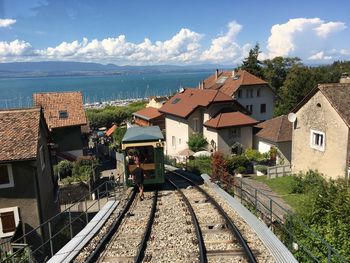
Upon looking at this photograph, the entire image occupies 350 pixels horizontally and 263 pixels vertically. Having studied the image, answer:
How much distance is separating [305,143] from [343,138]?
4165mm

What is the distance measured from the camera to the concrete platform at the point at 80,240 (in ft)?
33.2

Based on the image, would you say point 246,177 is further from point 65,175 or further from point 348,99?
point 65,175

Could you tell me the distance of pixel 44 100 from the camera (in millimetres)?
37938

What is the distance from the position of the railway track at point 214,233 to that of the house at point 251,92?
33.2 metres

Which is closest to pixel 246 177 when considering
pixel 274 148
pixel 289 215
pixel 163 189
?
pixel 274 148

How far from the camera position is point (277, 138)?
34812 millimetres

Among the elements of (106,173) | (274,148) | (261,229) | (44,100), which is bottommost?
(106,173)

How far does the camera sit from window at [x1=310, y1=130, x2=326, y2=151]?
83.1 feet

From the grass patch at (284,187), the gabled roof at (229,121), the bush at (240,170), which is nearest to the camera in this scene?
the grass patch at (284,187)

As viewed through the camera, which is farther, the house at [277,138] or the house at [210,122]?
the house at [210,122]

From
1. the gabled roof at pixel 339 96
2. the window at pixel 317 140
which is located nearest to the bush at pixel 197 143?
the window at pixel 317 140

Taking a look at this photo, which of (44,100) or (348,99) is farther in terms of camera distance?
(44,100)

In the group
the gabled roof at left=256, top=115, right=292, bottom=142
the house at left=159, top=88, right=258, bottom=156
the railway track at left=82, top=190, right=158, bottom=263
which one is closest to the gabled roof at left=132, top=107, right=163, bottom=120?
the house at left=159, top=88, right=258, bottom=156

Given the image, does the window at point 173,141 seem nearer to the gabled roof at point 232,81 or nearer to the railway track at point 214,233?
the gabled roof at point 232,81
